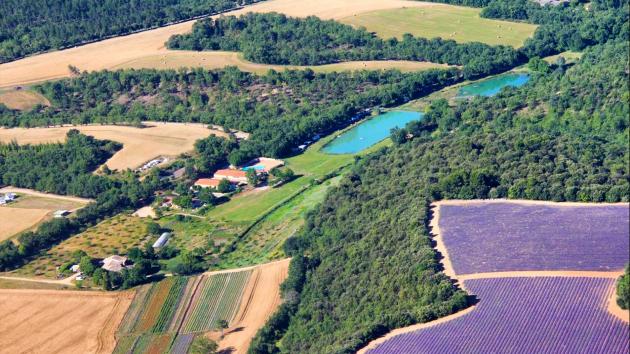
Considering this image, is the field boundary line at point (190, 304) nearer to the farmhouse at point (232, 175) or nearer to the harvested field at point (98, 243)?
the harvested field at point (98, 243)

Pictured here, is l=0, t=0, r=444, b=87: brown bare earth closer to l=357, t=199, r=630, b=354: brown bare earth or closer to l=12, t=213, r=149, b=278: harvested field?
l=12, t=213, r=149, b=278: harvested field

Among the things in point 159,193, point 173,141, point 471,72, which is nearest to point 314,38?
point 471,72

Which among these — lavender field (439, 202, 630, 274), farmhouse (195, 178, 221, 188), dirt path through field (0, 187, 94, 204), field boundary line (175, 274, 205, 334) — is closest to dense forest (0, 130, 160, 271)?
dirt path through field (0, 187, 94, 204)

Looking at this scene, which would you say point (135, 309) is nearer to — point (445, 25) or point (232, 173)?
point (232, 173)

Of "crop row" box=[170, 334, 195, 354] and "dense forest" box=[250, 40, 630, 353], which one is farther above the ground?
"dense forest" box=[250, 40, 630, 353]

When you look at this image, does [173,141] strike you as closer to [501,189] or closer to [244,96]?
[244,96]

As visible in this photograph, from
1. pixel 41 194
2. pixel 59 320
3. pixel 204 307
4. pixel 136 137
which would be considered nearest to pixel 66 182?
pixel 41 194

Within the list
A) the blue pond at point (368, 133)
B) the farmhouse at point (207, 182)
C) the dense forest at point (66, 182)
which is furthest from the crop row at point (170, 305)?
the blue pond at point (368, 133)
